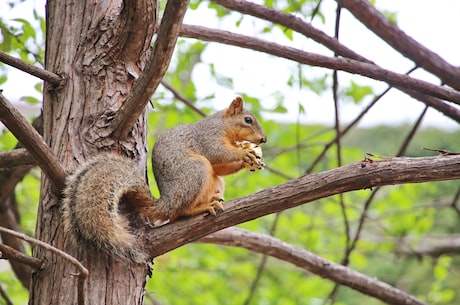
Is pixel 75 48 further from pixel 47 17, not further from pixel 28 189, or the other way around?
pixel 28 189

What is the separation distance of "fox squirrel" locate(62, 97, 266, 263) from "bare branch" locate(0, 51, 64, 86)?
32cm

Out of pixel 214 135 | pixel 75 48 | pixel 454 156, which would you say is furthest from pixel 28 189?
pixel 454 156

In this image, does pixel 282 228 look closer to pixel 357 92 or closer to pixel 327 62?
pixel 357 92

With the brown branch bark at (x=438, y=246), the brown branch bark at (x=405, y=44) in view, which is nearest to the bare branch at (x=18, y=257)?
the brown branch bark at (x=405, y=44)

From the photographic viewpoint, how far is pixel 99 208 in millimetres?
1924

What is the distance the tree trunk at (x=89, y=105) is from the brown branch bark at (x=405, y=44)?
0.97 m

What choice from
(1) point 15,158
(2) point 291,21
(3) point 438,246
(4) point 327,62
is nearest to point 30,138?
(1) point 15,158

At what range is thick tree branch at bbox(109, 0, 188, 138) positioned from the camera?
159 cm

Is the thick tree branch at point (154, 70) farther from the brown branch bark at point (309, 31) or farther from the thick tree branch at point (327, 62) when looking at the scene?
the brown branch bark at point (309, 31)

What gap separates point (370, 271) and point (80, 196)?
4.53m

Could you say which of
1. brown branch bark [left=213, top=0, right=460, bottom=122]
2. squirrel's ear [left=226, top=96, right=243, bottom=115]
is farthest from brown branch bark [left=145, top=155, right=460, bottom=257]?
squirrel's ear [left=226, top=96, right=243, bottom=115]

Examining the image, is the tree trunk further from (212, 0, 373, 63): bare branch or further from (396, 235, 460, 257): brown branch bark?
(396, 235, 460, 257): brown branch bark

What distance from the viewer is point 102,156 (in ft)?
6.72

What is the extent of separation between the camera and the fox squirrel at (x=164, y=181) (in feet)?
6.28
